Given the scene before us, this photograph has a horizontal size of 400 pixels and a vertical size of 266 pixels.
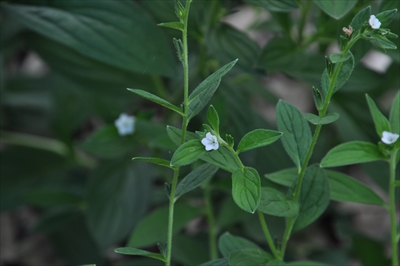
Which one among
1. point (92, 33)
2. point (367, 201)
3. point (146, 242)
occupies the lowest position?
point (146, 242)

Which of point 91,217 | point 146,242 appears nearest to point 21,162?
point 91,217

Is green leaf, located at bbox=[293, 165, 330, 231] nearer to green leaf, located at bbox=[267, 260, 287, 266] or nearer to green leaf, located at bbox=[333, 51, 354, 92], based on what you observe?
green leaf, located at bbox=[267, 260, 287, 266]

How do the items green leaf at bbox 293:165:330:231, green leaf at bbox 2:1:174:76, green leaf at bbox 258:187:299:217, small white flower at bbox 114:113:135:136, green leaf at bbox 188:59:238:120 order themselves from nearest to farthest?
green leaf at bbox 188:59:238:120 → green leaf at bbox 258:187:299:217 → green leaf at bbox 293:165:330:231 → green leaf at bbox 2:1:174:76 → small white flower at bbox 114:113:135:136

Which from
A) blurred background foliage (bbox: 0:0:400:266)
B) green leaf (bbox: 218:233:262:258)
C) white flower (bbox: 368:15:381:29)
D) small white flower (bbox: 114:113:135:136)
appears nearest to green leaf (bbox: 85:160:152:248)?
blurred background foliage (bbox: 0:0:400:266)

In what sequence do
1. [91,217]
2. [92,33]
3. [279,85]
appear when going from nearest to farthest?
[92,33]
[91,217]
[279,85]

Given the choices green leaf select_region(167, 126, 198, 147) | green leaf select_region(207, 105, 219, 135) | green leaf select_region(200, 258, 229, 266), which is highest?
green leaf select_region(207, 105, 219, 135)

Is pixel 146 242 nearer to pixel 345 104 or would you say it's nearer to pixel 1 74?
pixel 345 104

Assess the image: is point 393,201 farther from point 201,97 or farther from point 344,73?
point 201,97
